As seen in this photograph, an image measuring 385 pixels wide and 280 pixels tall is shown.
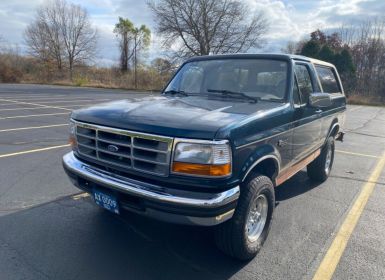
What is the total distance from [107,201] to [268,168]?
1.64 meters

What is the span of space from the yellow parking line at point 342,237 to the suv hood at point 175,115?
160 centimetres

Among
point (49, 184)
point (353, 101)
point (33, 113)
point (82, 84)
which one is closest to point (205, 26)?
point (82, 84)

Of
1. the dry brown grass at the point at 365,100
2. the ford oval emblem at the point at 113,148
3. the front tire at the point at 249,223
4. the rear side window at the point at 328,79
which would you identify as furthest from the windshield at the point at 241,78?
the dry brown grass at the point at 365,100

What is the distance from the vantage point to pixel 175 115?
2.98m

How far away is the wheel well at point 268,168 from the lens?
333cm

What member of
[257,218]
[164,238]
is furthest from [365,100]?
[164,238]

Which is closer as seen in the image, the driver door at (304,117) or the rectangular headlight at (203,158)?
the rectangular headlight at (203,158)

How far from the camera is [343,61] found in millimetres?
29938

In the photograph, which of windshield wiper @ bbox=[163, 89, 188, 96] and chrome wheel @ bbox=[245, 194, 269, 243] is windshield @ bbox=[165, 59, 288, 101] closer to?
windshield wiper @ bbox=[163, 89, 188, 96]

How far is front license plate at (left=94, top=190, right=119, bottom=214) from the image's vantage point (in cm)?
302

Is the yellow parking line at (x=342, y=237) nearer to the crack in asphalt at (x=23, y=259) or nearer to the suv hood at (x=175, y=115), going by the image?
the suv hood at (x=175, y=115)

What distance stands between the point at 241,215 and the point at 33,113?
39.1 ft

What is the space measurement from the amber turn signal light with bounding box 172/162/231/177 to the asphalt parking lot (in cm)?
99

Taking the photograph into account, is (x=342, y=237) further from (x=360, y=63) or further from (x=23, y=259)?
(x=360, y=63)
